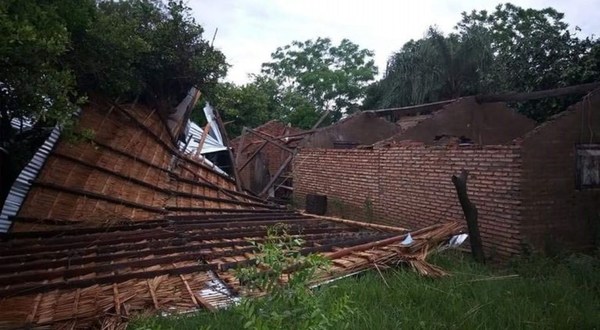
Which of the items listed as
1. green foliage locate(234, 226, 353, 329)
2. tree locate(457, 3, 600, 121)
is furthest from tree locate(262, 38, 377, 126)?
green foliage locate(234, 226, 353, 329)

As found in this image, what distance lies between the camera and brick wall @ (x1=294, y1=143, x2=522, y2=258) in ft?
23.3

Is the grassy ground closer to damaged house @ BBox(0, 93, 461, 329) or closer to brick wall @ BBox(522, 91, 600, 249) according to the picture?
damaged house @ BBox(0, 93, 461, 329)

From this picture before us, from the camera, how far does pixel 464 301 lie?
4.33 metres

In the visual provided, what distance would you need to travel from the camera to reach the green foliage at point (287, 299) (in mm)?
2455

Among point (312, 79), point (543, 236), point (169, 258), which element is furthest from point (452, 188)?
point (312, 79)

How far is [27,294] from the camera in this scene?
383 cm

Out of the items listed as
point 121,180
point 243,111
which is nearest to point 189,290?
point 121,180

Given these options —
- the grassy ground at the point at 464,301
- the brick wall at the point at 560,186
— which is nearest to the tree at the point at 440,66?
the brick wall at the point at 560,186

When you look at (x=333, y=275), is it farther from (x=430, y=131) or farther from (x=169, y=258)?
(x=430, y=131)

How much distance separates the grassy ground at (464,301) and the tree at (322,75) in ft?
67.4

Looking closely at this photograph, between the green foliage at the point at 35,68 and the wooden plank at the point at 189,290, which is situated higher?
the green foliage at the point at 35,68

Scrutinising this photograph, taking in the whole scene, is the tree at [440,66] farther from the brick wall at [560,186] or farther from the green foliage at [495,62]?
the brick wall at [560,186]

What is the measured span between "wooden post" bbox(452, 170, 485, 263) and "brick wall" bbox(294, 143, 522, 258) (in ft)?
2.67

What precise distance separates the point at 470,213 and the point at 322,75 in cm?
2439
